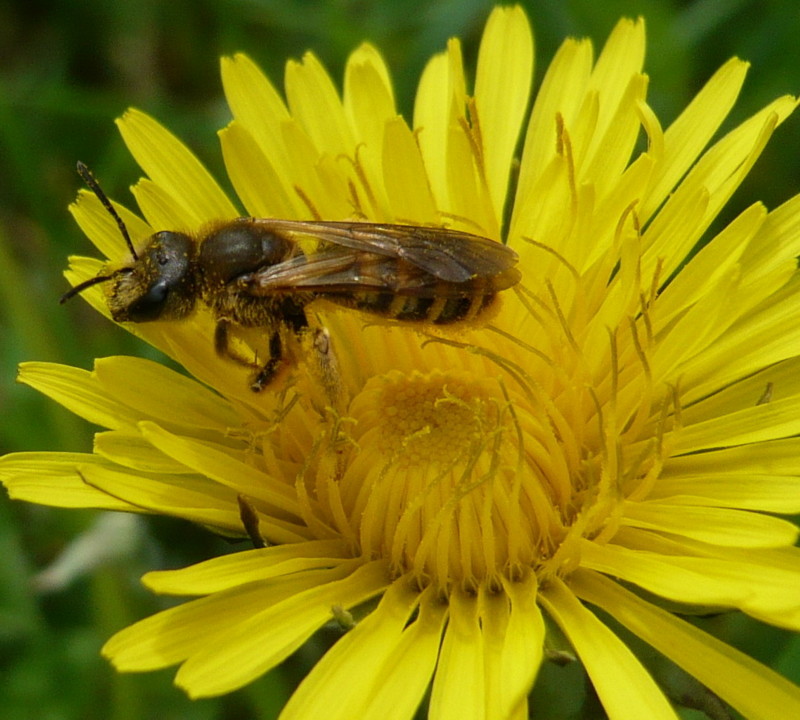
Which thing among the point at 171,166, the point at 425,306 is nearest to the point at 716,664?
the point at 425,306

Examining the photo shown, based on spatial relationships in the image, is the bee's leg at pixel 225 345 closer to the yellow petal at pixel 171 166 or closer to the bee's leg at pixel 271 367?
the bee's leg at pixel 271 367

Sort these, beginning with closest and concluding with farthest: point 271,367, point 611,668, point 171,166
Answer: point 611,668
point 271,367
point 171,166

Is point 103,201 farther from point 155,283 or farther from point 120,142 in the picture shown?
point 120,142

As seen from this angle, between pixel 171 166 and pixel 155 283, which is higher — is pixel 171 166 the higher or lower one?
the higher one

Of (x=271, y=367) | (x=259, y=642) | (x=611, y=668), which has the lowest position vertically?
(x=259, y=642)

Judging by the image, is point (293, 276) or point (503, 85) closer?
point (293, 276)

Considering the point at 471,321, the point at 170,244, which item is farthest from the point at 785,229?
the point at 170,244

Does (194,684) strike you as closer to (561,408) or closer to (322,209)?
(561,408)

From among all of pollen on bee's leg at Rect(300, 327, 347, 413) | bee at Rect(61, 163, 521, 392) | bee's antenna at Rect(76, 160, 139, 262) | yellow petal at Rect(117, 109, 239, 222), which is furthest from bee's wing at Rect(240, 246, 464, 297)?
yellow petal at Rect(117, 109, 239, 222)

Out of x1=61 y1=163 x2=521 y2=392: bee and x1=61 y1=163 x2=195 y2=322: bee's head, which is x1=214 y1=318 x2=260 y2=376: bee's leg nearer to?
x1=61 y1=163 x2=521 y2=392: bee
